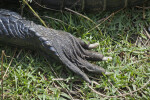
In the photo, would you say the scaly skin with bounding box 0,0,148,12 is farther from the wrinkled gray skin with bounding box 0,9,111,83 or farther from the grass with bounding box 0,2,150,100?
the wrinkled gray skin with bounding box 0,9,111,83

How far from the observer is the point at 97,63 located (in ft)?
6.97

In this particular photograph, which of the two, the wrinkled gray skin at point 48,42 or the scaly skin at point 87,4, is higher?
the scaly skin at point 87,4

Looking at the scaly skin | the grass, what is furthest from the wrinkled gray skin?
the scaly skin

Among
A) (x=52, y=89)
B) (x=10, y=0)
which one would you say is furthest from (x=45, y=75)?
(x=10, y=0)

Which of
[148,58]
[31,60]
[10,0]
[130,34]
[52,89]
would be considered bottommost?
[52,89]

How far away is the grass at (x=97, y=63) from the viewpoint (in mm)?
1982

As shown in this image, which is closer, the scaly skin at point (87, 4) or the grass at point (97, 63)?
the grass at point (97, 63)

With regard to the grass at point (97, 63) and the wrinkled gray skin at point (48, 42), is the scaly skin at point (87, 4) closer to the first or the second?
the grass at point (97, 63)

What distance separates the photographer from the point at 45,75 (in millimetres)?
2082

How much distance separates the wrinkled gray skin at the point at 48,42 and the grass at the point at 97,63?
0.11m

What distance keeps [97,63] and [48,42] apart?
53 centimetres

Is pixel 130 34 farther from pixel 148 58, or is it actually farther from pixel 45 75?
pixel 45 75

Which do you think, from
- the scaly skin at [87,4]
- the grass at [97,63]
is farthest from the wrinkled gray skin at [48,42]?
the scaly skin at [87,4]

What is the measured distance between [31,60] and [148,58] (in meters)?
1.17
